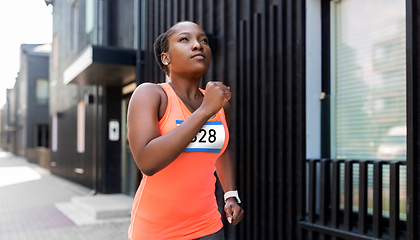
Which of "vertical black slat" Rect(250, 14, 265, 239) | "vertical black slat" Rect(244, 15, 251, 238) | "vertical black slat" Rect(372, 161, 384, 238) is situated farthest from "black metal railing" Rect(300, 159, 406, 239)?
"vertical black slat" Rect(244, 15, 251, 238)

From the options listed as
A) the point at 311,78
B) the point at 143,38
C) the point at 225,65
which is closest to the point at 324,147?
the point at 311,78

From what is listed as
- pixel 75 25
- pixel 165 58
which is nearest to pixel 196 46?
pixel 165 58

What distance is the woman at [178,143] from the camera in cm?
140

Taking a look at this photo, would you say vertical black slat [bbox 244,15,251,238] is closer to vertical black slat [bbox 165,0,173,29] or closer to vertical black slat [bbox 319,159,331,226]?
vertical black slat [bbox 319,159,331,226]

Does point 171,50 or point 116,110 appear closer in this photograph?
point 171,50

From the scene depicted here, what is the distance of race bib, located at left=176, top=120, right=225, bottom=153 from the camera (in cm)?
150

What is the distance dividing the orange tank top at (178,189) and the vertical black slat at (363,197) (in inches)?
82.0

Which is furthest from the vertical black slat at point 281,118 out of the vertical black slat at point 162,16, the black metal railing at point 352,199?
the vertical black slat at point 162,16

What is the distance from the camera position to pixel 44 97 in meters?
28.6

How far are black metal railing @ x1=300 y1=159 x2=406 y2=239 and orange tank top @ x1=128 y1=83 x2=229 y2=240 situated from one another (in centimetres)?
203

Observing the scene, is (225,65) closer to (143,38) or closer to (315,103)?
(315,103)

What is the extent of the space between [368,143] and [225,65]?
2161mm

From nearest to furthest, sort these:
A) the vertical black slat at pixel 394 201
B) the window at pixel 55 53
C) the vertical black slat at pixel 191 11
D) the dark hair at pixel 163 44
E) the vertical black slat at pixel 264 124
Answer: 1. the dark hair at pixel 163 44
2. the vertical black slat at pixel 394 201
3. the vertical black slat at pixel 264 124
4. the vertical black slat at pixel 191 11
5. the window at pixel 55 53

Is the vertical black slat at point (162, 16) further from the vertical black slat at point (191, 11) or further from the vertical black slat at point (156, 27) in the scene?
the vertical black slat at point (191, 11)
